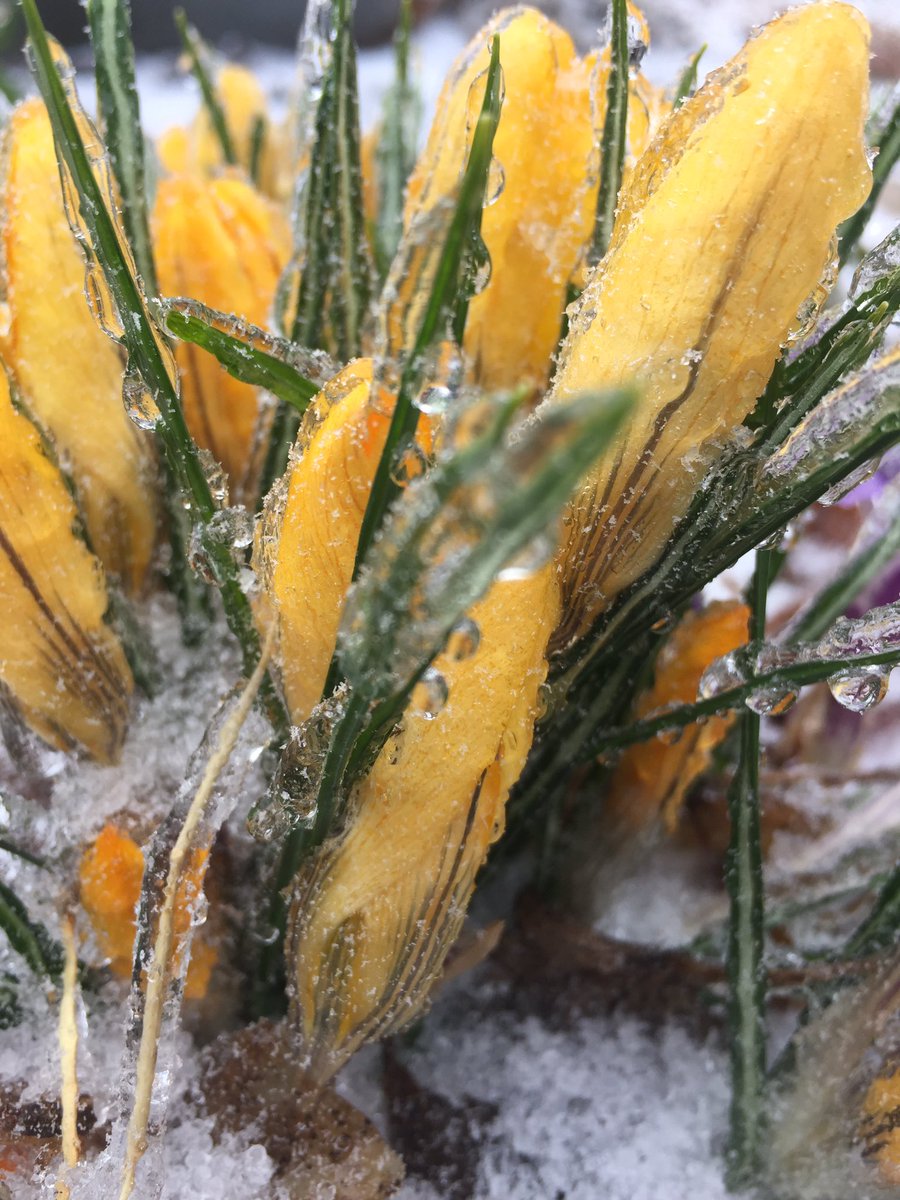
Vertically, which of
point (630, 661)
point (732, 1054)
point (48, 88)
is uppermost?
point (48, 88)

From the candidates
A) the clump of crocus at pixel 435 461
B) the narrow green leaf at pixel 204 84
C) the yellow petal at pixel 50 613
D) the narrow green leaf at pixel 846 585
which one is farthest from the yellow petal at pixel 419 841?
the narrow green leaf at pixel 204 84

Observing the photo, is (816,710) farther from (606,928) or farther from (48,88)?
(48,88)

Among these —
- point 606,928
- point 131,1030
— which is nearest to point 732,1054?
point 606,928

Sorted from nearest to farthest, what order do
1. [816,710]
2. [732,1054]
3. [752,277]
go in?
[752,277], [732,1054], [816,710]

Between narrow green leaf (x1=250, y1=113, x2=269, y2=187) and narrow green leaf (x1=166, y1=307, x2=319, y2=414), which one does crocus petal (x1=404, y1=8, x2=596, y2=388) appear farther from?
narrow green leaf (x1=250, y1=113, x2=269, y2=187)

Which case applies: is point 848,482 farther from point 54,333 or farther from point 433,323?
point 54,333

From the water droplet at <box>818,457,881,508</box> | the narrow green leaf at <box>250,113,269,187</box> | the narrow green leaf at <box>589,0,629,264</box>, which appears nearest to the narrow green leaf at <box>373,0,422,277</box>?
the narrow green leaf at <box>250,113,269,187</box>
